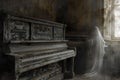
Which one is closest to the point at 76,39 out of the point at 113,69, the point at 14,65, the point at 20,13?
the point at 113,69

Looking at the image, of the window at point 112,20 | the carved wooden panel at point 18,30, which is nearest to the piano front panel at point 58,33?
the carved wooden panel at point 18,30

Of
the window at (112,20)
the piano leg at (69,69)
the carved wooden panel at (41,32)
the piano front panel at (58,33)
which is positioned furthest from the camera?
the window at (112,20)

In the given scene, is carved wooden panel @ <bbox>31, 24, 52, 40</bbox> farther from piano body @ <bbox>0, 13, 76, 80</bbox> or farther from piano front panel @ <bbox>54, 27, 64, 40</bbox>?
piano front panel @ <bbox>54, 27, 64, 40</bbox>

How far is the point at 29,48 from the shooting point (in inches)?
95.8

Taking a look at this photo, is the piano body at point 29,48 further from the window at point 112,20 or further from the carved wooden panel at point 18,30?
the window at point 112,20

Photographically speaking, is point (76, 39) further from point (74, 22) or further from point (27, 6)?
point (27, 6)

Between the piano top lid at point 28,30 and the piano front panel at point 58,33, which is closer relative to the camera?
the piano top lid at point 28,30

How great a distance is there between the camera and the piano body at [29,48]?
1947mm

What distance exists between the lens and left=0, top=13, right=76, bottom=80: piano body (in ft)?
6.39

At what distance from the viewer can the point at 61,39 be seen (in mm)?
3609

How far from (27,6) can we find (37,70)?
1.22 m

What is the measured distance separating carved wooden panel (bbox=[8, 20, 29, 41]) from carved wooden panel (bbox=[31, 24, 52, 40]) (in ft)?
0.50

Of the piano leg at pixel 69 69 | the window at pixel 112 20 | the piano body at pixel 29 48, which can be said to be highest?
the window at pixel 112 20

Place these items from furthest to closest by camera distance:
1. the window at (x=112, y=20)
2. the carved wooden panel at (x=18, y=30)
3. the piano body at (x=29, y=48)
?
1. the window at (x=112, y=20)
2. the carved wooden panel at (x=18, y=30)
3. the piano body at (x=29, y=48)
